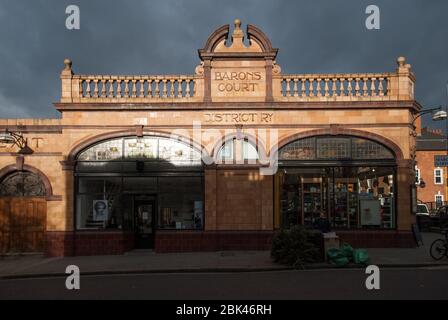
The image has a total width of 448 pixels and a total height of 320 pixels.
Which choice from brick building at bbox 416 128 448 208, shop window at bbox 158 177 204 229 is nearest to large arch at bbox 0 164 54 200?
shop window at bbox 158 177 204 229

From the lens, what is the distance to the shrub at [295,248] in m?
13.0

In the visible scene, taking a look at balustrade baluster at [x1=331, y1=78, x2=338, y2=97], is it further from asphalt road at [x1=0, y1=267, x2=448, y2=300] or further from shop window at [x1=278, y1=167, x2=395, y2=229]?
asphalt road at [x1=0, y1=267, x2=448, y2=300]

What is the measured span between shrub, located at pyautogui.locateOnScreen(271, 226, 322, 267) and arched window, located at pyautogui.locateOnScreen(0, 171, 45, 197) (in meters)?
9.24

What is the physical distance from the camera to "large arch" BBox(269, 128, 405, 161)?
54.0ft

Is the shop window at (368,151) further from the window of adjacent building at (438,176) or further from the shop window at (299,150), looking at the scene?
the window of adjacent building at (438,176)

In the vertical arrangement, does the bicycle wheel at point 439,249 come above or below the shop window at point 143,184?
below

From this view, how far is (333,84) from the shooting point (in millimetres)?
16859

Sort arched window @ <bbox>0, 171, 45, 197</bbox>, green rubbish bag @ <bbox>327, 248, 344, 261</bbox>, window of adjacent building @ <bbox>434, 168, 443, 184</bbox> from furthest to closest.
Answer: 1. window of adjacent building @ <bbox>434, 168, 443, 184</bbox>
2. arched window @ <bbox>0, 171, 45, 197</bbox>
3. green rubbish bag @ <bbox>327, 248, 344, 261</bbox>

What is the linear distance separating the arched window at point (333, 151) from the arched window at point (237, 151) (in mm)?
1084

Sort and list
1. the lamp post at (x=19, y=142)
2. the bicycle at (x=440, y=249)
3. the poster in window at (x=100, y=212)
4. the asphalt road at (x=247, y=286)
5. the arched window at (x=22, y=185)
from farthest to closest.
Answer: the arched window at (x=22, y=185)
the poster in window at (x=100, y=212)
the lamp post at (x=19, y=142)
the bicycle at (x=440, y=249)
the asphalt road at (x=247, y=286)

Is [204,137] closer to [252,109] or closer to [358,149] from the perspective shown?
[252,109]

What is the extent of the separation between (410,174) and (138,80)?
10.8 m

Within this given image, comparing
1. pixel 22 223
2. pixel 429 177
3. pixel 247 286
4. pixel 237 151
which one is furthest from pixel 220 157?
pixel 429 177

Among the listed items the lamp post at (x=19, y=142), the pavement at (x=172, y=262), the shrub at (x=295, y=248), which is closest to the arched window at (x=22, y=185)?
the lamp post at (x=19, y=142)
